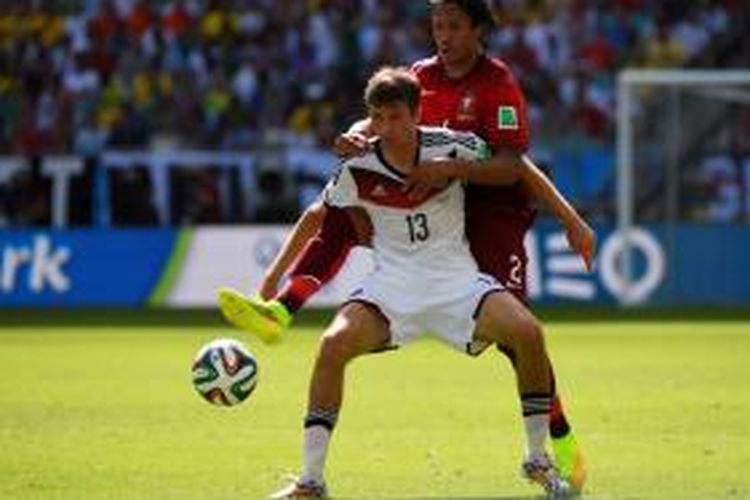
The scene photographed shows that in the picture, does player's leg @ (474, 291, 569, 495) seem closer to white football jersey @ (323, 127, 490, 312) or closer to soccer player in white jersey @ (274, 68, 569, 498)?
soccer player in white jersey @ (274, 68, 569, 498)

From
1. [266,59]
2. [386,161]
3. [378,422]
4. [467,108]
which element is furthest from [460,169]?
[266,59]

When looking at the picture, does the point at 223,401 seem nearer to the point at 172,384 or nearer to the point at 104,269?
the point at 172,384

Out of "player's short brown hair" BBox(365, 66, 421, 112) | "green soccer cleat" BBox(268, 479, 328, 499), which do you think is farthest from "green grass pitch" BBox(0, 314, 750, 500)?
"player's short brown hair" BBox(365, 66, 421, 112)

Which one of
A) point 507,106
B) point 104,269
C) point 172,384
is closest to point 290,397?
point 172,384

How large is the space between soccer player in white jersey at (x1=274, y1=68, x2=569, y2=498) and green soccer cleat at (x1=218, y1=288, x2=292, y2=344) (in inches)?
Result: 10.8

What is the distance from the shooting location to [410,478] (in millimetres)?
10812

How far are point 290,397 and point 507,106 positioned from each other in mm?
6048

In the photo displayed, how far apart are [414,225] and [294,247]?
2.87 ft

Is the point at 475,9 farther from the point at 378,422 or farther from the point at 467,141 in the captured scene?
the point at 378,422

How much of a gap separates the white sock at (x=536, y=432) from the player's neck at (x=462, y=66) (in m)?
1.75

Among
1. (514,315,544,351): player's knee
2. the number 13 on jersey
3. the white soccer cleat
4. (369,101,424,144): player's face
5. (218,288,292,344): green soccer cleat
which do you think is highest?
(369,101,424,144): player's face

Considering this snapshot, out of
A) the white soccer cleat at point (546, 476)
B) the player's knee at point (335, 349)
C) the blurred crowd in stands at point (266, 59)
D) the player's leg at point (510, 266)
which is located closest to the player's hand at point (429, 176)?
the player's leg at point (510, 266)

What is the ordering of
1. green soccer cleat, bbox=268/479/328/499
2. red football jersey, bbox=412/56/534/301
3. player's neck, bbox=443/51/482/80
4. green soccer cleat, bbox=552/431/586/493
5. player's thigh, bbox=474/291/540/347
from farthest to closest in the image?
player's neck, bbox=443/51/482/80
red football jersey, bbox=412/56/534/301
green soccer cleat, bbox=552/431/586/493
player's thigh, bbox=474/291/540/347
green soccer cleat, bbox=268/479/328/499

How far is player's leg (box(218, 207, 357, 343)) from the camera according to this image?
9875mm
